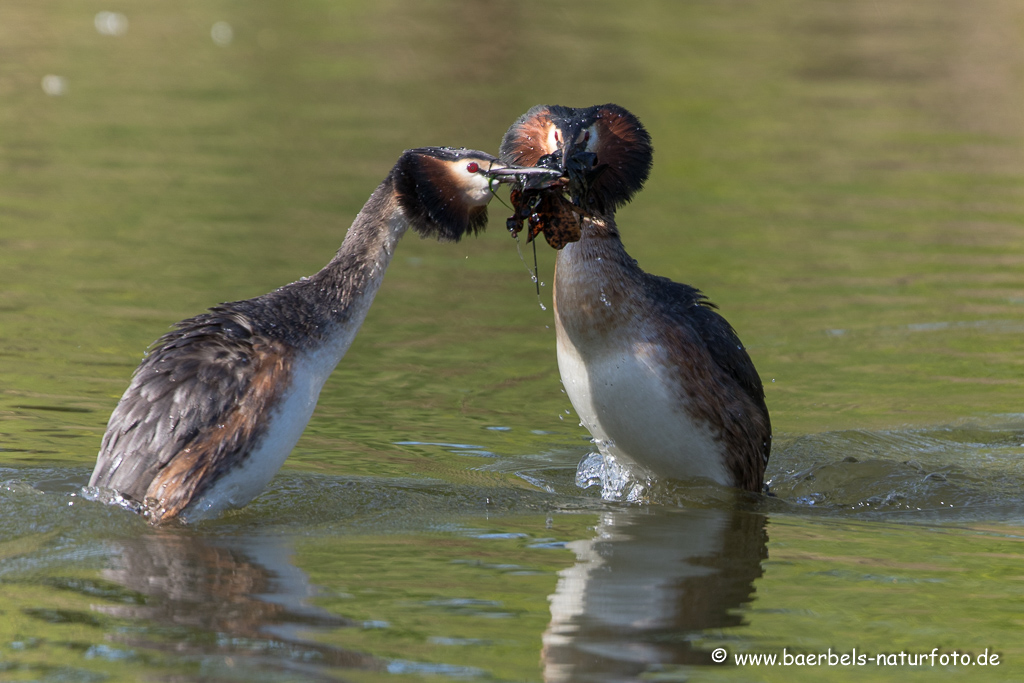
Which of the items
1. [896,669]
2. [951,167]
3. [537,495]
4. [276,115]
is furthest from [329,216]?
[896,669]

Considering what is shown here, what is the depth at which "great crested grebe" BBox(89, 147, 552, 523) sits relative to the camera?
7.47 m

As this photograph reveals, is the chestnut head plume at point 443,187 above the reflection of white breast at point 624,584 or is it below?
above

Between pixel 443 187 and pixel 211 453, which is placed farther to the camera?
pixel 443 187

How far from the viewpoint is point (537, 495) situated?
28.4ft

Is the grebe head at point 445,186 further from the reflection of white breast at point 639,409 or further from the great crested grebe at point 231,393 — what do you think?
the reflection of white breast at point 639,409

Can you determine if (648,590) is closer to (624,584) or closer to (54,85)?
(624,584)

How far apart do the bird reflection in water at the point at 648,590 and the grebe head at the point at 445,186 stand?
2.03 meters

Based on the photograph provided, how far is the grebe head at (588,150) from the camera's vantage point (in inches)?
318

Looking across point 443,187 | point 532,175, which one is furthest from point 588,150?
point 443,187

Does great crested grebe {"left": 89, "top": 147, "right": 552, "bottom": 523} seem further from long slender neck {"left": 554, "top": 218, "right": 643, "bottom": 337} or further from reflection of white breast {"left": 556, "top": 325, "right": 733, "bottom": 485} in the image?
reflection of white breast {"left": 556, "top": 325, "right": 733, "bottom": 485}

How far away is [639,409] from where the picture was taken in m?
8.40

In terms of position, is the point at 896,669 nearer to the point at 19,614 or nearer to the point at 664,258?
the point at 19,614

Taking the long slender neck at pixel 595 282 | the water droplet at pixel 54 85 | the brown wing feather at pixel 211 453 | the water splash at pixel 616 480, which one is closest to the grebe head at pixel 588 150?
the long slender neck at pixel 595 282

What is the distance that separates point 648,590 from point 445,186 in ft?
9.02
